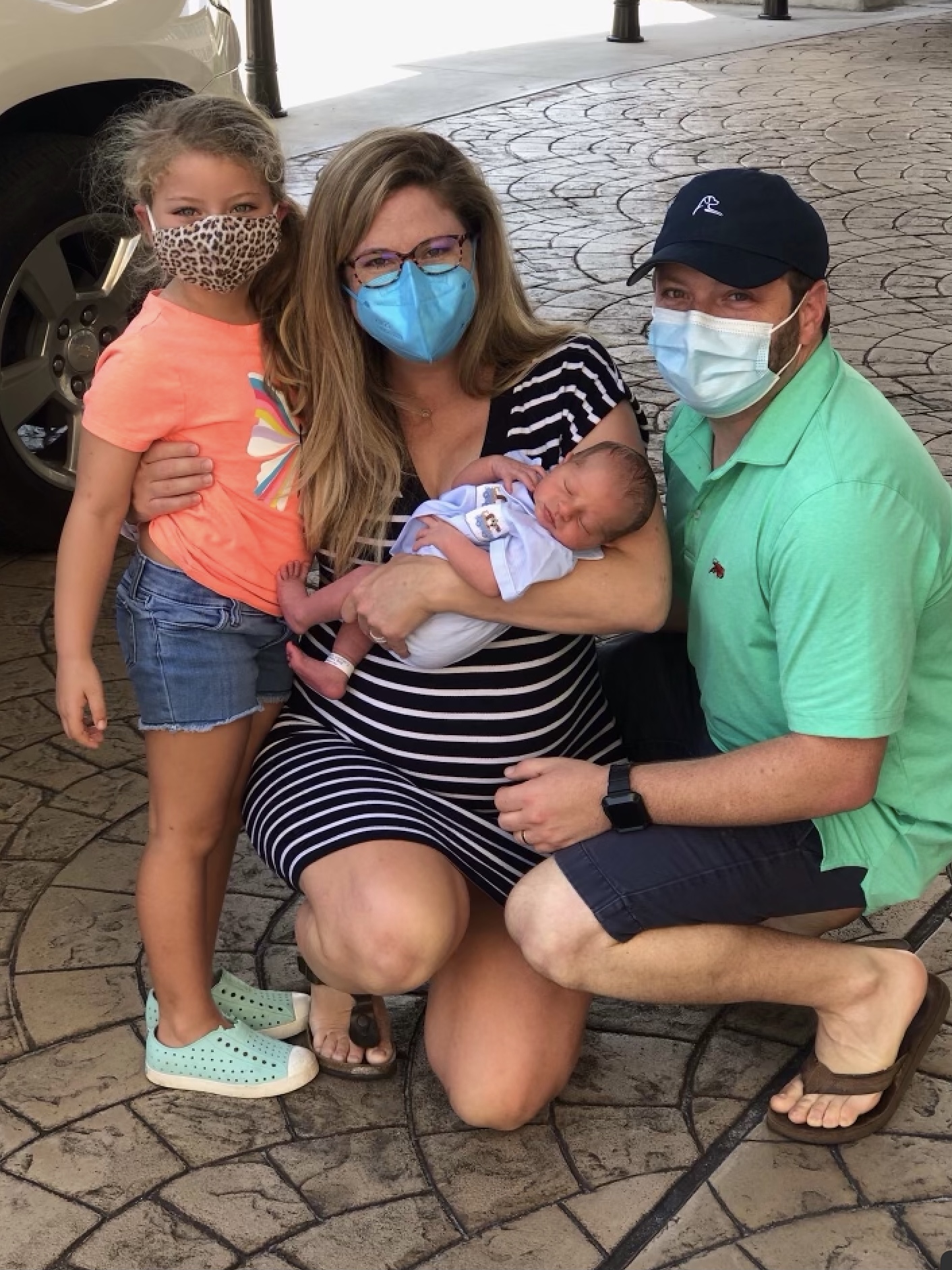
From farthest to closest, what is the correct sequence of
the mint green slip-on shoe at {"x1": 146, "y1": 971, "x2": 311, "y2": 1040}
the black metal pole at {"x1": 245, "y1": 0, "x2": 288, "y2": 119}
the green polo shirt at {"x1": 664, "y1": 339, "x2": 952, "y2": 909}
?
the black metal pole at {"x1": 245, "y1": 0, "x2": 288, "y2": 119}
the mint green slip-on shoe at {"x1": 146, "y1": 971, "x2": 311, "y2": 1040}
the green polo shirt at {"x1": 664, "y1": 339, "x2": 952, "y2": 909}

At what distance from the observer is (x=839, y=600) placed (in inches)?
92.5

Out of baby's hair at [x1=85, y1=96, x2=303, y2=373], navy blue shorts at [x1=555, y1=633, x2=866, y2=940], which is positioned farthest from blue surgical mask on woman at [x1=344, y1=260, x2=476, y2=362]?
navy blue shorts at [x1=555, y1=633, x2=866, y2=940]

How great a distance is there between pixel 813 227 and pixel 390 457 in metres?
0.83

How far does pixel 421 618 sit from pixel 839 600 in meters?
0.72

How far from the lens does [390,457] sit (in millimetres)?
2787

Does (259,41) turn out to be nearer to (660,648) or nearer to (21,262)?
(21,262)

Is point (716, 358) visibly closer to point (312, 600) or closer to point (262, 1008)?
point (312, 600)

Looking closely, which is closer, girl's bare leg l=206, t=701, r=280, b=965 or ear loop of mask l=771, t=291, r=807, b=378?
ear loop of mask l=771, t=291, r=807, b=378

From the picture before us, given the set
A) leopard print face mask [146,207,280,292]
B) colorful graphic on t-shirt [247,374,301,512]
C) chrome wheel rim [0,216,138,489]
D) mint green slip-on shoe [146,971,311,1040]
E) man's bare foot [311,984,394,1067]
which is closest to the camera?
leopard print face mask [146,207,280,292]

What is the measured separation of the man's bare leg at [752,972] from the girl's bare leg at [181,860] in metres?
0.58

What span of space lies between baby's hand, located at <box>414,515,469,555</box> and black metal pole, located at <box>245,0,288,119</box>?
9.26m

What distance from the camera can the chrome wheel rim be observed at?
443 cm

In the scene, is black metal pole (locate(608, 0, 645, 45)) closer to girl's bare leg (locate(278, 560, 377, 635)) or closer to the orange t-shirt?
the orange t-shirt

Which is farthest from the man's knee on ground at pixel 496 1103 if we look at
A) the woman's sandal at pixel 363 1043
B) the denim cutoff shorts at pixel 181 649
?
the denim cutoff shorts at pixel 181 649
